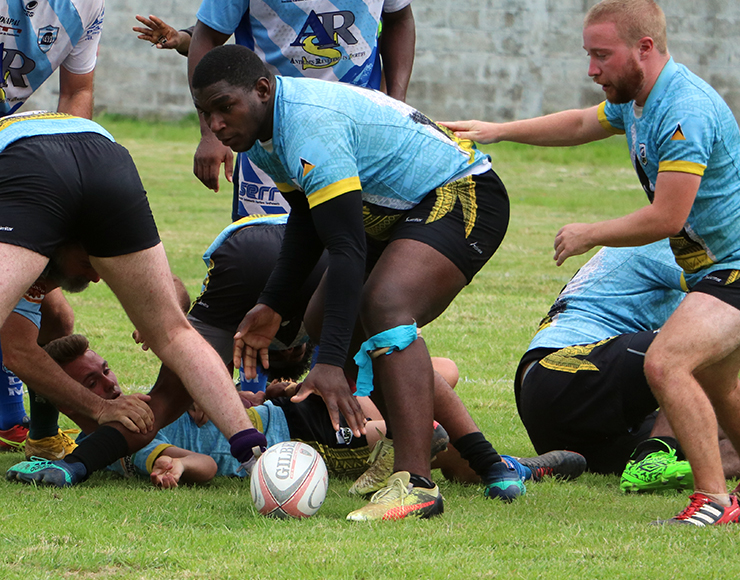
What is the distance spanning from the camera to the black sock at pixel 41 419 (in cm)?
483

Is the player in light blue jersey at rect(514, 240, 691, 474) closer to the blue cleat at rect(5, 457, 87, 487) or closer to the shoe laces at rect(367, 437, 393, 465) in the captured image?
the shoe laces at rect(367, 437, 393, 465)

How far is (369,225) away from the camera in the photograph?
425 centimetres

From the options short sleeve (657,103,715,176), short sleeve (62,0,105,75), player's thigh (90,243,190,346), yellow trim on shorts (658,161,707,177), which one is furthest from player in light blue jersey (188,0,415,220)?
yellow trim on shorts (658,161,707,177)

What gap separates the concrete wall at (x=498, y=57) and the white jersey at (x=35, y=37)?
53.1ft

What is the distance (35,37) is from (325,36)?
151 cm

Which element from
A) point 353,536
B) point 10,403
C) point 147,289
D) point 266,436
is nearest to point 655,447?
point 266,436

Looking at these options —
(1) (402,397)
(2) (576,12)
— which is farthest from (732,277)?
(2) (576,12)

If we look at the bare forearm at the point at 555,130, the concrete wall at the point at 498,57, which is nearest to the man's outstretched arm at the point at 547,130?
the bare forearm at the point at 555,130

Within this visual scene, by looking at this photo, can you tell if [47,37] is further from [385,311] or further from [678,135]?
[678,135]

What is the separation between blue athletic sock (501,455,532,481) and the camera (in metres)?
4.55

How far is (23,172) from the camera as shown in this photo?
3.86 meters

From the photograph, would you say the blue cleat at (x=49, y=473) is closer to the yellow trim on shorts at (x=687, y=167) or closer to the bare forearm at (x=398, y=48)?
the yellow trim on shorts at (x=687, y=167)

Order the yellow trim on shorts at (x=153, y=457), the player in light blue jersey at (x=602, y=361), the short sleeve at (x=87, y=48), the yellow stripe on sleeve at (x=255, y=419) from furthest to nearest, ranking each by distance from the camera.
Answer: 1. the short sleeve at (x=87, y=48)
2. the player in light blue jersey at (x=602, y=361)
3. the yellow stripe on sleeve at (x=255, y=419)
4. the yellow trim on shorts at (x=153, y=457)

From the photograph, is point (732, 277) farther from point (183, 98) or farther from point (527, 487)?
point (183, 98)
